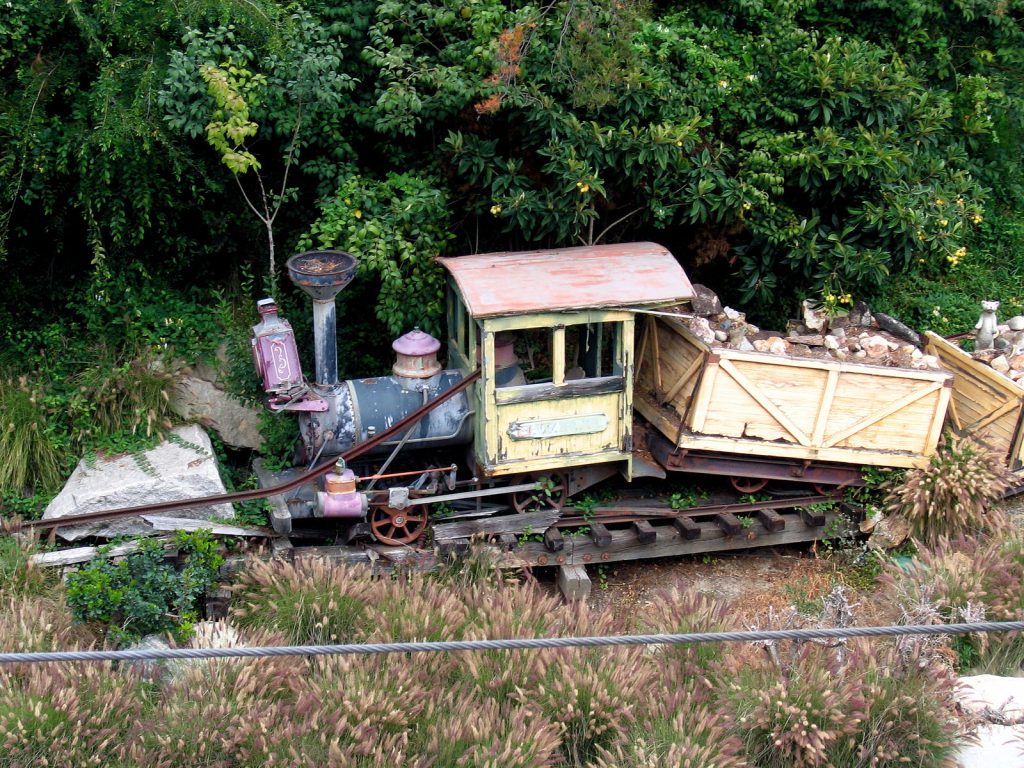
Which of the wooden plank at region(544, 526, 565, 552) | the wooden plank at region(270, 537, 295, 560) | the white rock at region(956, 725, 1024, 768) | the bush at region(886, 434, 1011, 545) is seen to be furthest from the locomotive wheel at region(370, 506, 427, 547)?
the white rock at region(956, 725, 1024, 768)

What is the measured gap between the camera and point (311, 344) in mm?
9898

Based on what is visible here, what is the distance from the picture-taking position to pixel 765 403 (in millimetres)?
8797

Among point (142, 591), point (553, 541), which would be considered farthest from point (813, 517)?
point (142, 591)

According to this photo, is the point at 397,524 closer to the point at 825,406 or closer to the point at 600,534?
the point at 600,534

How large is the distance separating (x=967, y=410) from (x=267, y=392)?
19.5 feet

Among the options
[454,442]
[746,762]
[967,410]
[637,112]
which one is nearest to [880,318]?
[967,410]

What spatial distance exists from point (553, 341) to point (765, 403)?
1823 mm

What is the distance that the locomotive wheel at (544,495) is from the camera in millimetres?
8941

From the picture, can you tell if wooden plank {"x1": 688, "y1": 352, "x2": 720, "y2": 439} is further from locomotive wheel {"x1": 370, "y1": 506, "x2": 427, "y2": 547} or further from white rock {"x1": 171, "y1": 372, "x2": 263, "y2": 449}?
white rock {"x1": 171, "y1": 372, "x2": 263, "y2": 449}

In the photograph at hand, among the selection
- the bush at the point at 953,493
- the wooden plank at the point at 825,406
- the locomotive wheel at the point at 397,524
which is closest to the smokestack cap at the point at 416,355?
the locomotive wheel at the point at 397,524

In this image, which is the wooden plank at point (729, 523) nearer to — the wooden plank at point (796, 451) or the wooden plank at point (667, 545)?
the wooden plank at point (667, 545)

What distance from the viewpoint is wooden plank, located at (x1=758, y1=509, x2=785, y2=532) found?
9078mm

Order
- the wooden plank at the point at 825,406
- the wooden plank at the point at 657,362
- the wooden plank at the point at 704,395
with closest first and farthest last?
1. the wooden plank at the point at 704,395
2. the wooden plank at the point at 825,406
3. the wooden plank at the point at 657,362

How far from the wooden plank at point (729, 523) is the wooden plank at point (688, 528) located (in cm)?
18
